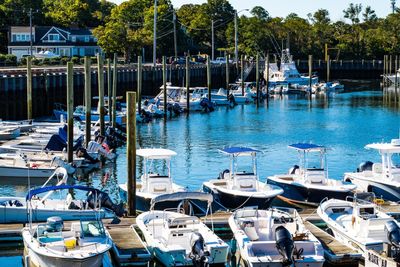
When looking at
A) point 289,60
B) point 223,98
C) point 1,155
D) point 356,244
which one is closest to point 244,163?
point 1,155

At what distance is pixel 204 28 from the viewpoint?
152 m

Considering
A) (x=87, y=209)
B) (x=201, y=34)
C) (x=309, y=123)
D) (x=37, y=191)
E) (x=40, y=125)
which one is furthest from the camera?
(x=201, y=34)

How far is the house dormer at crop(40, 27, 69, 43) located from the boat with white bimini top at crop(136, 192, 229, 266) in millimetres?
96151

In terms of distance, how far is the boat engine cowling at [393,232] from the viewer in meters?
25.6

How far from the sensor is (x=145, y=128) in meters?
69.4

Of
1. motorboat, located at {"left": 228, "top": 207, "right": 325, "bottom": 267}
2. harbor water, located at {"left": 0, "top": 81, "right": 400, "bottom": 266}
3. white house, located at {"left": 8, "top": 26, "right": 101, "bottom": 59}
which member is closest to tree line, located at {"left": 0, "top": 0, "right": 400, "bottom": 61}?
white house, located at {"left": 8, "top": 26, "right": 101, "bottom": 59}

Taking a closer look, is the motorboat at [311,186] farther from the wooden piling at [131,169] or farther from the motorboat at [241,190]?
the wooden piling at [131,169]

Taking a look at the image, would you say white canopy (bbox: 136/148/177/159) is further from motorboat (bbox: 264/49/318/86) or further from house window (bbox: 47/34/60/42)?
house window (bbox: 47/34/60/42)

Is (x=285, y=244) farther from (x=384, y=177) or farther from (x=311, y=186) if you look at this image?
(x=384, y=177)

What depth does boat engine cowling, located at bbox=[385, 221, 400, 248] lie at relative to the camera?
2561 cm

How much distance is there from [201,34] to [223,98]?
5909 centimetres

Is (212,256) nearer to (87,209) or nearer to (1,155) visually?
(87,209)

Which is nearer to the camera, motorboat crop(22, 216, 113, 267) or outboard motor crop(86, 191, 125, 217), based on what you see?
motorboat crop(22, 216, 113, 267)

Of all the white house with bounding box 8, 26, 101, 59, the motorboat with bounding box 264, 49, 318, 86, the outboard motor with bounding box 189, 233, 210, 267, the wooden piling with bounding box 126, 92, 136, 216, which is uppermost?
the white house with bounding box 8, 26, 101, 59
